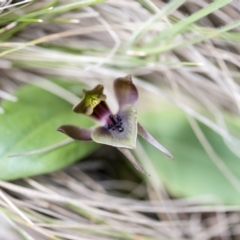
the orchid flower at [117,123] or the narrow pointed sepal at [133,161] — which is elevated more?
the orchid flower at [117,123]

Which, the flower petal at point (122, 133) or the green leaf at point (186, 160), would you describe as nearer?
the flower petal at point (122, 133)

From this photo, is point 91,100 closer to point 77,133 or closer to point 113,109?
point 77,133

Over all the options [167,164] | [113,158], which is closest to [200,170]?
[167,164]

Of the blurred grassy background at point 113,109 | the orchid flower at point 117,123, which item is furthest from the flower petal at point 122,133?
the blurred grassy background at point 113,109

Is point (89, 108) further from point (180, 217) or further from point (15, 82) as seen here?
point (180, 217)

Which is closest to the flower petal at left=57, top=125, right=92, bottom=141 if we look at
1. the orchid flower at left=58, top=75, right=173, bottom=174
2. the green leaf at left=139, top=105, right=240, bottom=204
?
the orchid flower at left=58, top=75, right=173, bottom=174

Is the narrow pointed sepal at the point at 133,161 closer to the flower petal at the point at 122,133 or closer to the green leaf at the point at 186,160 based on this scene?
the flower petal at the point at 122,133

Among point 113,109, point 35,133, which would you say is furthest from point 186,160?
point 35,133

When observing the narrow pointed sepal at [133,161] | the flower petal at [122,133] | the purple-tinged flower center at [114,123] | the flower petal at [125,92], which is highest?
the flower petal at [125,92]
